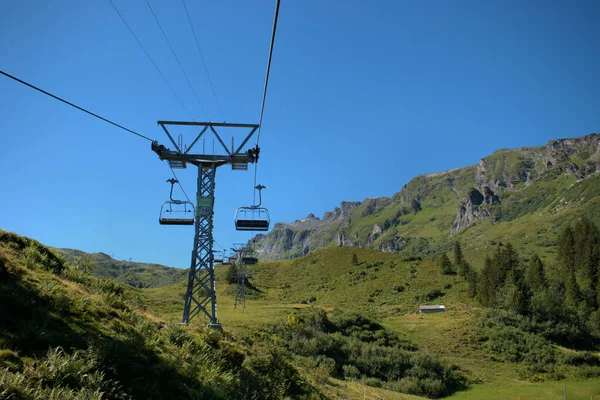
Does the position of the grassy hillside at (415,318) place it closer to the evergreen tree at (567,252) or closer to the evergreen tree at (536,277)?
the evergreen tree at (536,277)

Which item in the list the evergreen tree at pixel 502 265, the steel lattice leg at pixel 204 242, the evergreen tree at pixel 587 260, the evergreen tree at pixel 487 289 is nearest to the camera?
the steel lattice leg at pixel 204 242

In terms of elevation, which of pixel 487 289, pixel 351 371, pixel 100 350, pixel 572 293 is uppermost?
pixel 487 289

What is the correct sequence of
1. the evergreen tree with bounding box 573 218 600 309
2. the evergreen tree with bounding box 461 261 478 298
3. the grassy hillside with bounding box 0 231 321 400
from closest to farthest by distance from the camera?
the grassy hillside with bounding box 0 231 321 400
the evergreen tree with bounding box 573 218 600 309
the evergreen tree with bounding box 461 261 478 298

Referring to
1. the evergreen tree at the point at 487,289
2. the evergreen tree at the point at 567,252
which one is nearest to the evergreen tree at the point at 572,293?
the evergreen tree at the point at 487,289

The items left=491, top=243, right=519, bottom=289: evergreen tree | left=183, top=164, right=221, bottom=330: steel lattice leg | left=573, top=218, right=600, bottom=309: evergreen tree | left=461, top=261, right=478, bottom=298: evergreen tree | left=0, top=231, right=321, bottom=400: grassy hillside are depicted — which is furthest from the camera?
left=461, top=261, right=478, bottom=298: evergreen tree

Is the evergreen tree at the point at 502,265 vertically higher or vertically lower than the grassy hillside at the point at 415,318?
higher

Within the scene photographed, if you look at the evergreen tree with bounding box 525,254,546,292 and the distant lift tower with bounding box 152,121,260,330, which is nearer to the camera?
A: the distant lift tower with bounding box 152,121,260,330

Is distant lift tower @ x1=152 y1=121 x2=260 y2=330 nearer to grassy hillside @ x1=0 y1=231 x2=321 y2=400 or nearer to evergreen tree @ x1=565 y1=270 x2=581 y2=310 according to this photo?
grassy hillside @ x1=0 y1=231 x2=321 y2=400

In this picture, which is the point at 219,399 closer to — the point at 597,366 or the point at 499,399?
the point at 499,399

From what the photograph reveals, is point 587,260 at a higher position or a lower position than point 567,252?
lower

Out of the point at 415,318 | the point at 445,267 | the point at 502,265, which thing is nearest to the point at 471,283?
the point at 502,265

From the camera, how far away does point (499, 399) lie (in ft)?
111

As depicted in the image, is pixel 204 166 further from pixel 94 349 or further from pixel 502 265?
pixel 502 265

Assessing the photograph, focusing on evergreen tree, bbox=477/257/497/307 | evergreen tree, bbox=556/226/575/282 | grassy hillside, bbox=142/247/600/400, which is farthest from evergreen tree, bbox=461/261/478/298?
evergreen tree, bbox=556/226/575/282
